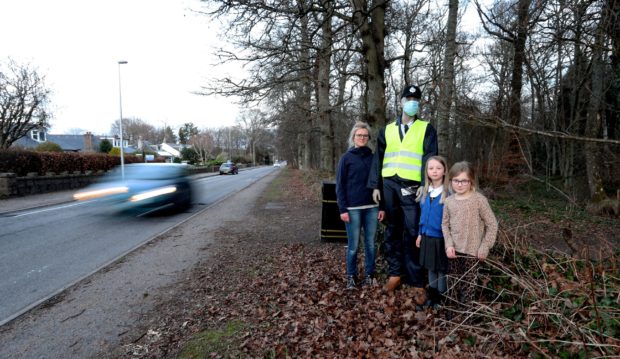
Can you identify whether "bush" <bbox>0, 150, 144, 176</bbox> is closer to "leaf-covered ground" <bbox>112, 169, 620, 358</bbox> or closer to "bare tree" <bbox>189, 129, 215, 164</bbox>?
"leaf-covered ground" <bbox>112, 169, 620, 358</bbox>

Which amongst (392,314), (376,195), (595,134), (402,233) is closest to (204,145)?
(595,134)

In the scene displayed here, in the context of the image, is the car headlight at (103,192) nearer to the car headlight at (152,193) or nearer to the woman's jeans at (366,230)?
the car headlight at (152,193)

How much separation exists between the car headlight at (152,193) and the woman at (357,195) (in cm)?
743

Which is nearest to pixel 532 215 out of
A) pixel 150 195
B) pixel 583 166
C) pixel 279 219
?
pixel 279 219

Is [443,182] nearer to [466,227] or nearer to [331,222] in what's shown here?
[466,227]

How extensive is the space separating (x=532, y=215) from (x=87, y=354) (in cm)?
1111

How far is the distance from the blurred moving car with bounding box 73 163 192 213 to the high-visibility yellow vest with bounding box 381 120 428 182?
8093 mm

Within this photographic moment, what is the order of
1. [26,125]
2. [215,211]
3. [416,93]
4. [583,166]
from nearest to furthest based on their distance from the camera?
[416,93] → [215,211] → [583,166] → [26,125]

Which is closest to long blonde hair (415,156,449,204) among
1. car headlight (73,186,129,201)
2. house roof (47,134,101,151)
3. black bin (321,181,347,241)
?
black bin (321,181,347,241)

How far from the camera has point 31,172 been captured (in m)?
17.3

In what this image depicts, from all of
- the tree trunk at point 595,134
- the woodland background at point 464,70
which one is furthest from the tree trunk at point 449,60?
the tree trunk at point 595,134

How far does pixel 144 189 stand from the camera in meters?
9.77

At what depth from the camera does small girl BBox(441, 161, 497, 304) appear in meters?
3.15

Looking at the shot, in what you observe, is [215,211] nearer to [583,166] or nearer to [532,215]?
[532,215]
